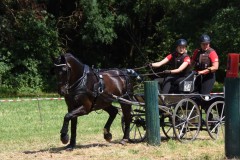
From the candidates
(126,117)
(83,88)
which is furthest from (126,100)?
(83,88)

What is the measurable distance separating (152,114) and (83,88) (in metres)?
1.38

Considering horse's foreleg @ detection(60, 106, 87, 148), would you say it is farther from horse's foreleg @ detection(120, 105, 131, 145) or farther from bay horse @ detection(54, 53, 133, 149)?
horse's foreleg @ detection(120, 105, 131, 145)

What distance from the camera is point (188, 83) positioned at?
1212cm

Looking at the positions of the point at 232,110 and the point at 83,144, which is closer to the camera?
the point at 232,110

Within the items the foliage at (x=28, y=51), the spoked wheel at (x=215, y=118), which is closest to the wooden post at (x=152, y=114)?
the spoked wheel at (x=215, y=118)

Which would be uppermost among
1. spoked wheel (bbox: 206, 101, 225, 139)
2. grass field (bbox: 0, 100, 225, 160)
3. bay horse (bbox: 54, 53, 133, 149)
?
bay horse (bbox: 54, 53, 133, 149)

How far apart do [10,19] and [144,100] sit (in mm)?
21214

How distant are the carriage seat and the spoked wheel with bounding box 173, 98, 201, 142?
0.25 metres

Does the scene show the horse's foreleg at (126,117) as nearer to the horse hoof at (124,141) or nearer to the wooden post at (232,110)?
the horse hoof at (124,141)

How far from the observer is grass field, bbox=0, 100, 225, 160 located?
1016cm

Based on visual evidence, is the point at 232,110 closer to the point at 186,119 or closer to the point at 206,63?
the point at 186,119

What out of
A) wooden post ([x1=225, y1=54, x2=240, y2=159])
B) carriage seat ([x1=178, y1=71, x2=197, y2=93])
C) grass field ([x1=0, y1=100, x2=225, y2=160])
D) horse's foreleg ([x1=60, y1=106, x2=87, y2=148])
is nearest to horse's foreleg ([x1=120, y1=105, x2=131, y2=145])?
grass field ([x1=0, y1=100, x2=225, y2=160])

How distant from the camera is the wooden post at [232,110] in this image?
8.41m

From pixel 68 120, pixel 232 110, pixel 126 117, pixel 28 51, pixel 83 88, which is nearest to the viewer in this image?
pixel 232 110
